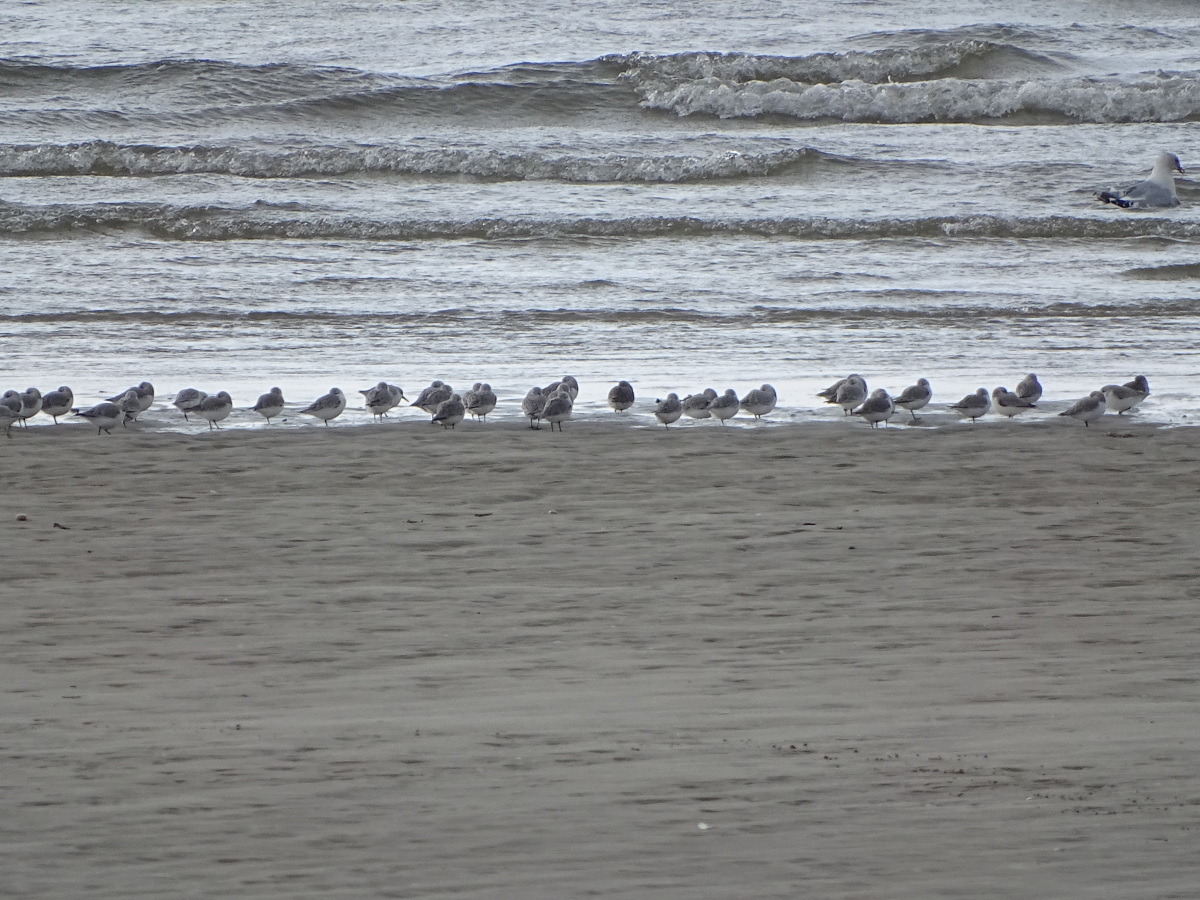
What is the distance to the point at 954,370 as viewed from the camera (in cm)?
1048

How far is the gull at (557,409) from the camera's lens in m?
8.54

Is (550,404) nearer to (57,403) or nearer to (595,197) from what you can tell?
(57,403)

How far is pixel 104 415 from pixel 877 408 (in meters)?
4.37

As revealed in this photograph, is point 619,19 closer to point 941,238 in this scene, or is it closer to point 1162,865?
point 941,238

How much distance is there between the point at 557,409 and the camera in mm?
8539

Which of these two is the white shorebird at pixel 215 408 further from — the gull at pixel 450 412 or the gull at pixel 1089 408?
the gull at pixel 1089 408

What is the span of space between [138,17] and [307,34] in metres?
3.89

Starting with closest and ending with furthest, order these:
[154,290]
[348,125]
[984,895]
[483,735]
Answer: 1. [984,895]
2. [483,735]
3. [154,290]
4. [348,125]

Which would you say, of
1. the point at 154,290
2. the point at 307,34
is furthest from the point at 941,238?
the point at 307,34

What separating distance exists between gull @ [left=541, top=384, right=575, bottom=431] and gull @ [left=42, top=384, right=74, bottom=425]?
2.78m

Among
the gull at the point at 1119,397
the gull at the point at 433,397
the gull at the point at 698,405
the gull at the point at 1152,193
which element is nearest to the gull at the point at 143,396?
the gull at the point at 433,397

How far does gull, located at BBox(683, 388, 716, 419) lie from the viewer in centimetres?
870

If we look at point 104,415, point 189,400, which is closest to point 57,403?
point 104,415

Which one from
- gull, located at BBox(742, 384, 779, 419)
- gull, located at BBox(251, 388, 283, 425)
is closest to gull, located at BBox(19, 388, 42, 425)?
gull, located at BBox(251, 388, 283, 425)
